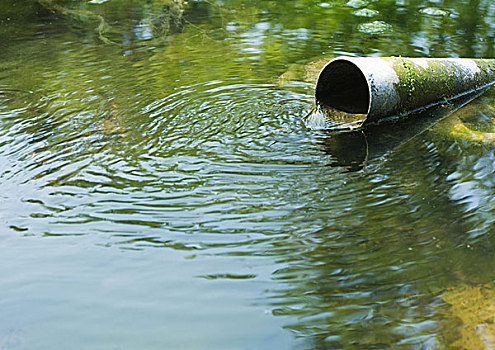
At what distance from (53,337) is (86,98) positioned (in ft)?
12.7

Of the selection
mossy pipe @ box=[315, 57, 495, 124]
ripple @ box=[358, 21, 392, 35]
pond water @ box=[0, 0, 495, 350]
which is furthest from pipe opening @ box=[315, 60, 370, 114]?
ripple @ box=[358, 21, 392, 35]

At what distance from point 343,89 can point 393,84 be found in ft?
2.53

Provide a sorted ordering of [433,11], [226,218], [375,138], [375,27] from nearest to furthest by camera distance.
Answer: [226,218] → [375,138] → [375,27] → [433,11]

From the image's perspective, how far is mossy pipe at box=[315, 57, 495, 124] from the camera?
4.94 metres

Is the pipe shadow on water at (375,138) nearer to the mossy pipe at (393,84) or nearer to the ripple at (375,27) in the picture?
the mossy pipe at (393,84)

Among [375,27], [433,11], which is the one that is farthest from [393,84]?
[433,11]

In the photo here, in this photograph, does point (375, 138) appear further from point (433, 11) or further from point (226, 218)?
point (433, 11)

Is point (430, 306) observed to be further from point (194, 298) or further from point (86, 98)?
point (86, 98)

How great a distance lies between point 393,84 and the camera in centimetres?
502

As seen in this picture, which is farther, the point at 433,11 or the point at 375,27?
the point at 433,11

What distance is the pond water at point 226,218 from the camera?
269 cm

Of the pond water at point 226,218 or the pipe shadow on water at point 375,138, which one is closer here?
the pond water at point 226,218

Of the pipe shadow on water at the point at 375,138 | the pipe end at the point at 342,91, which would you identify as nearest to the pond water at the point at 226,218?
the pipe shadow on water at the point at 375,138

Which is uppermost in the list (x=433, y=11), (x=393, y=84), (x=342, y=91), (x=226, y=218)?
(x=433, y=11)
